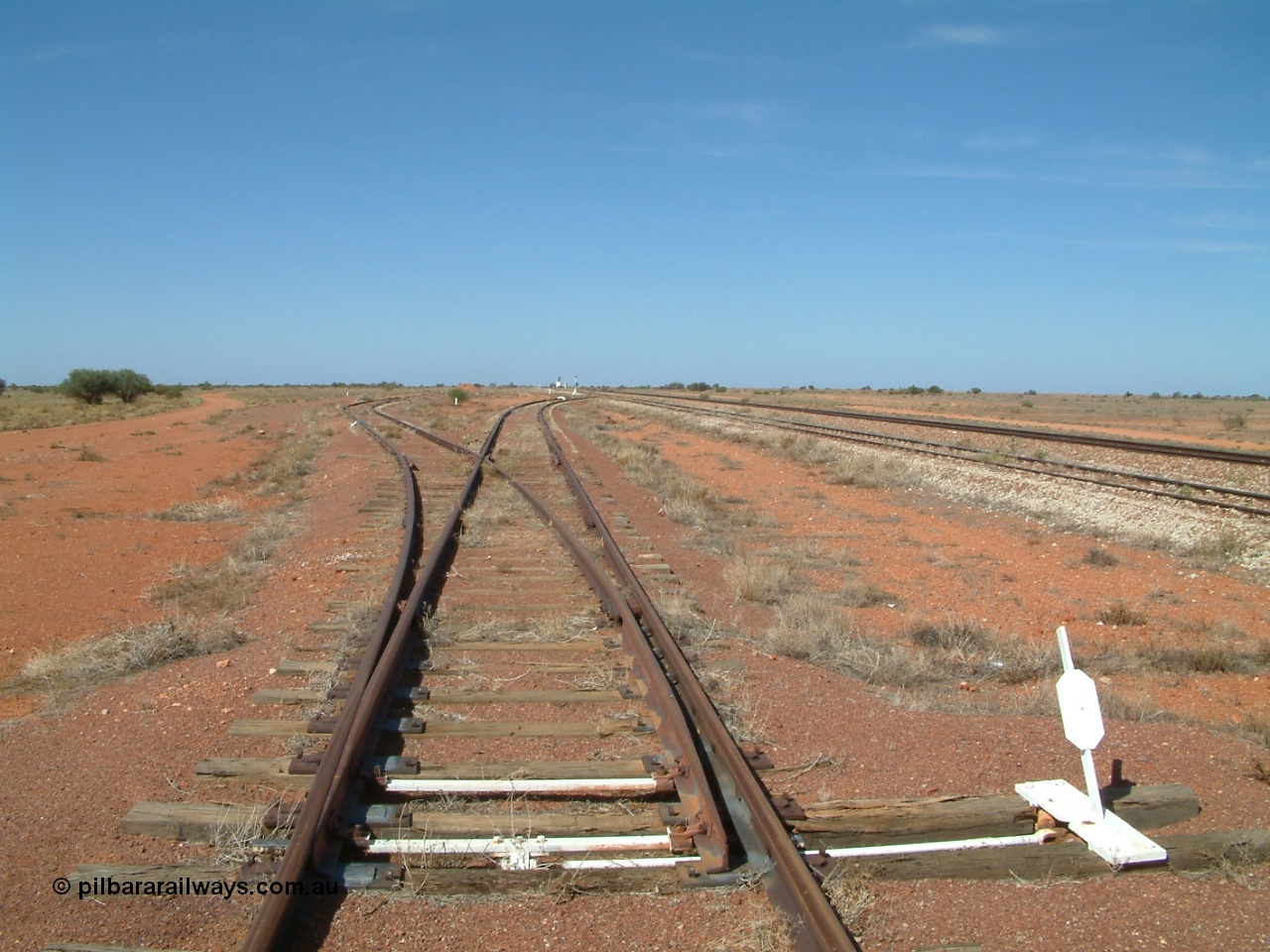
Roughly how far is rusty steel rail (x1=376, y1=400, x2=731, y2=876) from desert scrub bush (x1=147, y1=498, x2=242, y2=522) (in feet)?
26.4

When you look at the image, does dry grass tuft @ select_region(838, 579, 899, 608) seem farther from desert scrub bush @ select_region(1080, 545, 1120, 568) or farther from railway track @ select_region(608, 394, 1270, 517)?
railway track @ select_region(608, 394, 1270, 517)

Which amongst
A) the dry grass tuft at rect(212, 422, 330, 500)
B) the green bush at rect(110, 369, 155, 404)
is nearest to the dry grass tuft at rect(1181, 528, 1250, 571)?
the dry grass tuft at rect(212, 422, 330, 500)

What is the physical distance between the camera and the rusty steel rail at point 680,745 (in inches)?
158

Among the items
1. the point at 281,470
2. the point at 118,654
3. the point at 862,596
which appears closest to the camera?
the point at 118,654

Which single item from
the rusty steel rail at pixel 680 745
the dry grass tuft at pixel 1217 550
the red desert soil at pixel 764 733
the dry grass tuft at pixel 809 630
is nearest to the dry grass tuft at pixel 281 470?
the red desert soil at pixel 764 733

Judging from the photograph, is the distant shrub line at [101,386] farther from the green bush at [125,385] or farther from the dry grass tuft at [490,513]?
the dry grass tuft at [490,513]

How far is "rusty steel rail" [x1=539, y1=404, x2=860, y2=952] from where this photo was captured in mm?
3342

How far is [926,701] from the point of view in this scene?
6293 mm

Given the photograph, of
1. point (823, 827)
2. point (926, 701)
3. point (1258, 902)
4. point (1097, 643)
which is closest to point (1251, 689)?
point (1097, 643)

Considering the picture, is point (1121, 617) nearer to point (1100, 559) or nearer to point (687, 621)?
point (1100, 559)

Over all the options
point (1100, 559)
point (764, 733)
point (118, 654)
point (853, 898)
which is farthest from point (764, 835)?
point (1100, 559)

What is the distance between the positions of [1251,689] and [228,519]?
1276 cm

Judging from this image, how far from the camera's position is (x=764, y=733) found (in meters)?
5.59

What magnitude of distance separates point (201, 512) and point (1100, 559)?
40.8 feet
